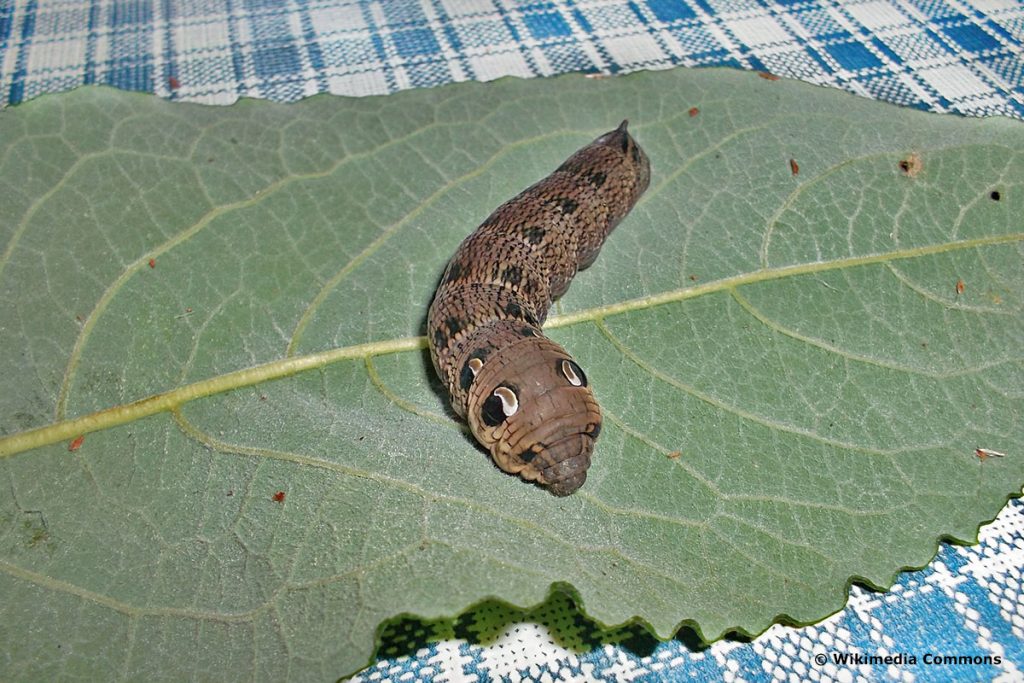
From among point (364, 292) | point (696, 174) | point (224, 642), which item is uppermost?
point (696, 174)

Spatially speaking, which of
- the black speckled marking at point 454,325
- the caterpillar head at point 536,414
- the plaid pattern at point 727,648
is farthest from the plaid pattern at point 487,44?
the plaid pattern at point 727,648

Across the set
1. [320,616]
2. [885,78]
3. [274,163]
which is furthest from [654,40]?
[320,616]

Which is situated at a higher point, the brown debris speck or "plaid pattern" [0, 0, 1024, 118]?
the brown debris speck

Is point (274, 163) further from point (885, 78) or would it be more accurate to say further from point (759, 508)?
point (885, 78)

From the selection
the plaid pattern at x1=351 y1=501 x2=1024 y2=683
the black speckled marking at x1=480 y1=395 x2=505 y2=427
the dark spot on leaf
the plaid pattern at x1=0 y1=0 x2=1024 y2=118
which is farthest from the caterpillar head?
the plaid pattern at x1=0 y1=0 x2=1024 y2=118

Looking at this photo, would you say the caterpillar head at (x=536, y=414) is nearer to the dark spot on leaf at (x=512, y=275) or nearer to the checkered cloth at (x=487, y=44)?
the dark spot on leaf at (x=512, y=275)

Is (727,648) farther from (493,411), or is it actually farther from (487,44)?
(487,44)

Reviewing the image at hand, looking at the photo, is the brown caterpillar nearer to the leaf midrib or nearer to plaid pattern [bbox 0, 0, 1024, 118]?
the leaf midrib
